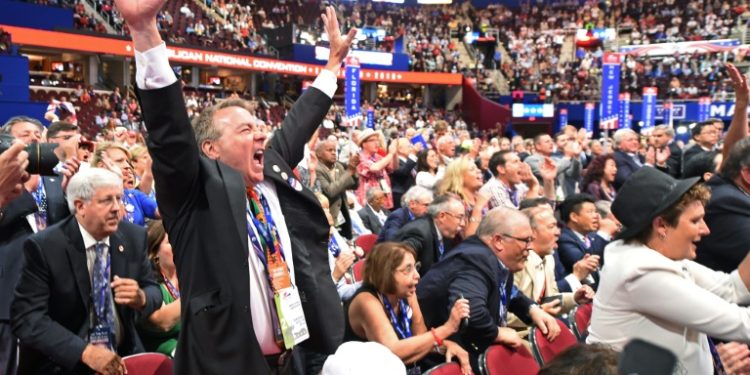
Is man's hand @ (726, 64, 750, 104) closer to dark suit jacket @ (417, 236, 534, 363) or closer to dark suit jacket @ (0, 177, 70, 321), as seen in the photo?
dark suit jacket @ (417, 236, 534, 363)

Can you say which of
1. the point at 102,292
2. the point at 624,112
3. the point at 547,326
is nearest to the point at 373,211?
the point at 547,326

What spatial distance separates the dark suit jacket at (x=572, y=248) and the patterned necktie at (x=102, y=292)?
3.45 m

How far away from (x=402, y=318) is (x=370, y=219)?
351cm

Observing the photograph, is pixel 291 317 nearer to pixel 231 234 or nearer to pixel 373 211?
pixel 231 234

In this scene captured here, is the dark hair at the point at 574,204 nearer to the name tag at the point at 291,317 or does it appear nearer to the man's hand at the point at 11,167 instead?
the name tag at the point at 291,317

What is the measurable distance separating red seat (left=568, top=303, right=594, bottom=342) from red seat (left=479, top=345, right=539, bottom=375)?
1.88ft

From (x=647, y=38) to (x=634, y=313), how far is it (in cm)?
3294

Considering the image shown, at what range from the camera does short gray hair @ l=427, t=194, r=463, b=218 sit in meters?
5.24

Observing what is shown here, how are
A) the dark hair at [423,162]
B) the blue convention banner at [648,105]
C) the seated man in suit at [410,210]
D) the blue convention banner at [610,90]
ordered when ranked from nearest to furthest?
the seated man in suit at [410,210] < the dark hair at [423,162] < the blue convention banner at [610,90] < the blue convention banner at [648,105]

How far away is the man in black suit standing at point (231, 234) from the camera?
1.82m

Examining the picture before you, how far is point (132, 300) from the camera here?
9.67ft

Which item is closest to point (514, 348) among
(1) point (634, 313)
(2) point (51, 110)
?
(1) point (634, 313)

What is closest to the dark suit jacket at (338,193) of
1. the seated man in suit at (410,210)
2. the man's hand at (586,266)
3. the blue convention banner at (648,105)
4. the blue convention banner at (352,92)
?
the seated man in suit at (410,210)

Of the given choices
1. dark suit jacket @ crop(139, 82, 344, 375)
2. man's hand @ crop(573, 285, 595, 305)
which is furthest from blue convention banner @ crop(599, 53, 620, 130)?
dark suit jacket @ crop(139, 82, 344, 375)
